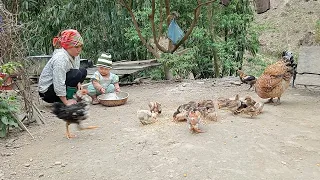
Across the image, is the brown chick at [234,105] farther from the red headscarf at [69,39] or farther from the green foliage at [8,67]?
the green foliage at [8,67]

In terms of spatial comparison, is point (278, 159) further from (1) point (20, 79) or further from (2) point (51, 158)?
(1) point (20, 79)

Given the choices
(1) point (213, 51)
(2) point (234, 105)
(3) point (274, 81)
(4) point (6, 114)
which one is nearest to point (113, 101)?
(4) point (6, 114)

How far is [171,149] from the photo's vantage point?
3607 mm

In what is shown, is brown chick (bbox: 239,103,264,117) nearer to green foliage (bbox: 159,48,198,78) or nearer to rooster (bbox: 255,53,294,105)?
rooster (bbox: 255,53,294,105)

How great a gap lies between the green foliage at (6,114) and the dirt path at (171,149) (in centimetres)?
16

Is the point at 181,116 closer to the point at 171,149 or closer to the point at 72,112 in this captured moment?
the point at 171,149

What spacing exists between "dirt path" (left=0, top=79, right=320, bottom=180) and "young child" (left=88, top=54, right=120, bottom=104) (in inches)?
28.4

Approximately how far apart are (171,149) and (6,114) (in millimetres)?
1965

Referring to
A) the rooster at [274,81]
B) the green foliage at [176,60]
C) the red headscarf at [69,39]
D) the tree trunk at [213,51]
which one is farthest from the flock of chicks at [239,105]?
the tree trunk at [213,51]

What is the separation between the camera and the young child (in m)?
5.63

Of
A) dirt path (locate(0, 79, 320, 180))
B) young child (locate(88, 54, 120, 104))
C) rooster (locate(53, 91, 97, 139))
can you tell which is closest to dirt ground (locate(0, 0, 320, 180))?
dirt path (locate(0, 79, 320, 180))

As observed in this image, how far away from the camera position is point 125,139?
398 centimetres

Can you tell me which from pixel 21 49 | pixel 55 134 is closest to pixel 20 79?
pixel 21 49

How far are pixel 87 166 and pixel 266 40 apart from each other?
1161cm
